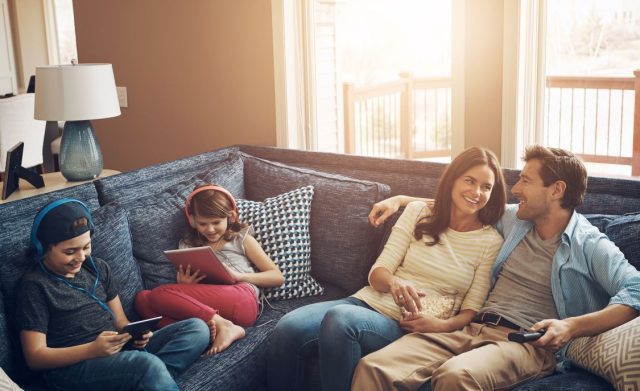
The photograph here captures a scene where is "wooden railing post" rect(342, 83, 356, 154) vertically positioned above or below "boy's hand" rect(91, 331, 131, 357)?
above

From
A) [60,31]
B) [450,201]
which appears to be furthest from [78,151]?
[60,31]

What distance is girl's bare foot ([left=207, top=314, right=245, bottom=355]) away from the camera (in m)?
2.36

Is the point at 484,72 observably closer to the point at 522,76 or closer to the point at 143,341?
the point at 522,76

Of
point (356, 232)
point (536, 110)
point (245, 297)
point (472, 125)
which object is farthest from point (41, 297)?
point (536, 110)

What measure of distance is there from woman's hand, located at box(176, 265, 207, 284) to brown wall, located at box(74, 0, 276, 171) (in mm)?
1271

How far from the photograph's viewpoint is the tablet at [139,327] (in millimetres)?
2037

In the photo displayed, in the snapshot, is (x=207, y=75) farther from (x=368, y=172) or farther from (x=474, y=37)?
(x=474, y=37)

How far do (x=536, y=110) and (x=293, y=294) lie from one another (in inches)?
50.2

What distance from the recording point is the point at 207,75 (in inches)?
152

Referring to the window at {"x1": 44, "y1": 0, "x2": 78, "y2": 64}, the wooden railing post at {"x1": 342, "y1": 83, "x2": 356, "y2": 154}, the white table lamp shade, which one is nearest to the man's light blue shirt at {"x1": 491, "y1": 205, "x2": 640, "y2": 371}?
the wooden railing post at {"x1": 342, "y1": 83, "x2": 356, "y2": 154}

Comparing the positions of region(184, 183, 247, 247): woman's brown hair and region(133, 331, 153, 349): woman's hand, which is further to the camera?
region(184, 183, 247, 247): woman's brown hair

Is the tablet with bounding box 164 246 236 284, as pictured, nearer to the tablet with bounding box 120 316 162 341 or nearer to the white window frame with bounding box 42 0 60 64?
the tablet with bounding box 120 316 162 341

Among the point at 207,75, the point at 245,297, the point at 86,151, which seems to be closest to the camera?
the point at 245,297

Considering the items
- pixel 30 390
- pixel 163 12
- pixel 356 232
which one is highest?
pixel 163 12
